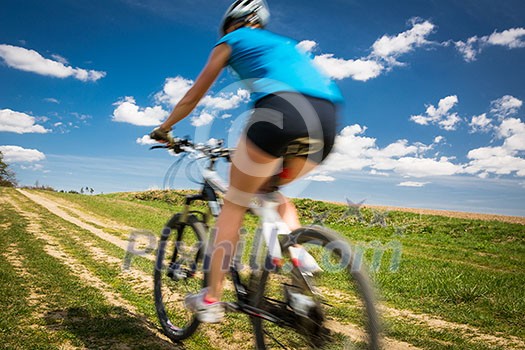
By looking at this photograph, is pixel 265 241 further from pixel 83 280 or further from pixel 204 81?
pixel 83 280

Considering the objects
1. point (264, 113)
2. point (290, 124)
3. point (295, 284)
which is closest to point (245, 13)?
point (264, 113)

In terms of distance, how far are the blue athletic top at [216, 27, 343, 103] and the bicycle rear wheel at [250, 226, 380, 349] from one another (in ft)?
2.91

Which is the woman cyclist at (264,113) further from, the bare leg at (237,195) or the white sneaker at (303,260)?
the white sneaker at (303,260)

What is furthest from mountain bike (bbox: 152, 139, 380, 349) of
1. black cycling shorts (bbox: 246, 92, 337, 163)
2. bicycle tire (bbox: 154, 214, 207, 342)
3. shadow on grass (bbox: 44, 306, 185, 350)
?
shadow on grass (bbox: 44, 306, 185, 350)

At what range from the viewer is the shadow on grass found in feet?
11.3

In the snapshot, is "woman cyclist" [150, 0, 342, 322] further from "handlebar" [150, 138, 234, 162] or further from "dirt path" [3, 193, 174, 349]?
"dirt path" [3, 193, 174, 349]

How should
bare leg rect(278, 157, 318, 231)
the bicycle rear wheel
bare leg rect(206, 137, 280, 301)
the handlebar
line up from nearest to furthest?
the bicycle rear wheel → bare leg rect(206, 137, 280, 301) → bare leg rect(278, 157, 318, 231) → the handlebar

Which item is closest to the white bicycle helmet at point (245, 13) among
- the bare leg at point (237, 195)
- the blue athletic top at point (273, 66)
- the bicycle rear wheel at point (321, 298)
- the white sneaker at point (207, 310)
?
the blue athletic top at point (273, 66)

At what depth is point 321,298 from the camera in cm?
238

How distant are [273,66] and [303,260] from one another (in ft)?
4.03

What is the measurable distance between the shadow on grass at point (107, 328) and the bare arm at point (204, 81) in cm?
204

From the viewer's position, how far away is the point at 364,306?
2115 mm

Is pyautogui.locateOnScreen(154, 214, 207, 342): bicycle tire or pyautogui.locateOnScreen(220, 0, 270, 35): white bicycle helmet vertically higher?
pyautogui.locateOnScreen(220, 0, 270, 35): white bicycle helmet

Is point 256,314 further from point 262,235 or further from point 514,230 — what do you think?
point 514,230
